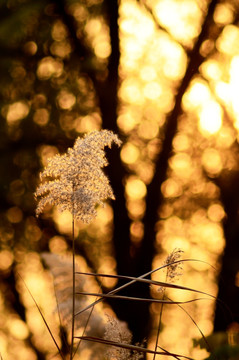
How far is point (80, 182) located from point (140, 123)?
4.89 metres

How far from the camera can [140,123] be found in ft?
20.5

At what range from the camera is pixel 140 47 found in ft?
20.4

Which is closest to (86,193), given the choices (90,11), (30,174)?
(30,174)

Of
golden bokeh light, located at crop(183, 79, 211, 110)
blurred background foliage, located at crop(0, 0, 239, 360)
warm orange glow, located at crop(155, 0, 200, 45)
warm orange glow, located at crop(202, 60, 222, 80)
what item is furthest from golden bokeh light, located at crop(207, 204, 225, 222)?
warm orange glow, located at crop(155, 0, 200, 45)

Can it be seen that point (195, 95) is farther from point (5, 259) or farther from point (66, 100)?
point (5, 259)

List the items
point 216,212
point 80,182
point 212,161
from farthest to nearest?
point 216,212
point 212,161
point 80,182

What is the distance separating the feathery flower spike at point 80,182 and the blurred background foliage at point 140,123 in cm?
473

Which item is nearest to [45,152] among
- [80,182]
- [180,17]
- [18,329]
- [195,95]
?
[195,95]

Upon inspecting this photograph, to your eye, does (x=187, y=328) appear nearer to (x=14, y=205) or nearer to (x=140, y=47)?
(x=14, y=205)

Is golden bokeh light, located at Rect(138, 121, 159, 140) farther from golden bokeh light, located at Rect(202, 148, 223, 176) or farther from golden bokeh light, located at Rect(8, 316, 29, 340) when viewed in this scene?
golden bokeh light, located at Rect(8, 316, 29, 340)

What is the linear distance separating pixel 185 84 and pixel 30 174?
197cm

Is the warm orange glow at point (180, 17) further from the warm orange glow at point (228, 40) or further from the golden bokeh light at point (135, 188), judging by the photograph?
the golden bokeh light at point (135, 188)

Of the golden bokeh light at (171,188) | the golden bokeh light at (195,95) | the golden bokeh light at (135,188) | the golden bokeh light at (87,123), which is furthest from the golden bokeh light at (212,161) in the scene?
the golden bokeh light at (87,123)

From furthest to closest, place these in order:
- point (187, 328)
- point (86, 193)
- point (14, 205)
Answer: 1. point (14, 205)
2. point (187, 328)
3. point (86, 193)
